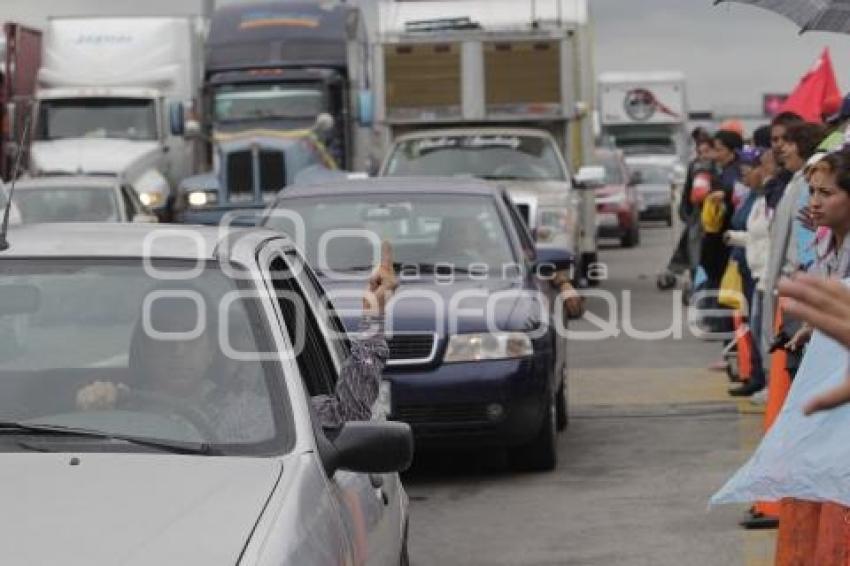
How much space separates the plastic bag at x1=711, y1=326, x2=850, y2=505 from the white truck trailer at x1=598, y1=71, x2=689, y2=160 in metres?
47.4

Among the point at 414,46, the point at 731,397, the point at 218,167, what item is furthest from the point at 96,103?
the point at 731,397

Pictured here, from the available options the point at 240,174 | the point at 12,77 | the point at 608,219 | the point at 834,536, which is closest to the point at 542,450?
the point at 834,536

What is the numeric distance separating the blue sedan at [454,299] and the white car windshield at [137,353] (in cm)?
508

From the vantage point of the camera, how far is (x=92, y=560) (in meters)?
4.30

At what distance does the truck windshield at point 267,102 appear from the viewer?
31.2 metres

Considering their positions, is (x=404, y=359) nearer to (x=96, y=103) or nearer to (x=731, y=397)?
(x=731, y=397)

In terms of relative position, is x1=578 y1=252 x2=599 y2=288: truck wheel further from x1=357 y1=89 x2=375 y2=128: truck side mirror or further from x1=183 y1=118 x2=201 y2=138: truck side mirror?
x1=183 y1=118 x2=201 y2=138: truck side mirror

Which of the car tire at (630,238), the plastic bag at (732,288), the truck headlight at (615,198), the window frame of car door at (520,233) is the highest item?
the window frame of car door at (520,233)

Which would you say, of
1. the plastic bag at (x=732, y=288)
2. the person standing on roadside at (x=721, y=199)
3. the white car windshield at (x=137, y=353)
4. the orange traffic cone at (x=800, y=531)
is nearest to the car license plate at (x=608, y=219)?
the person standing on roadside at (x=721, y=199)

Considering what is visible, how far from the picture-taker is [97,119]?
1287 inches

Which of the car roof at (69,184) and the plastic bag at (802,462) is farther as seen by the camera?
the car roof at (69,184)

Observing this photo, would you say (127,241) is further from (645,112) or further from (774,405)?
(645,112)

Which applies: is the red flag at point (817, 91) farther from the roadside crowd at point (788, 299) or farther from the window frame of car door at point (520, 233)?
the window frame of car door at point (520, 233)

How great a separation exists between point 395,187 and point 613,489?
264 cm
